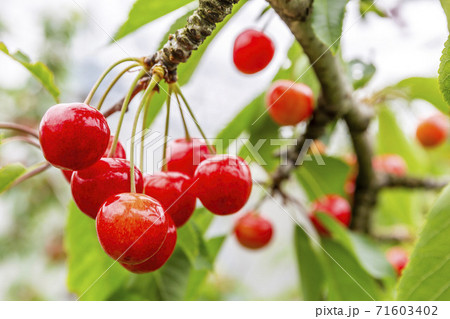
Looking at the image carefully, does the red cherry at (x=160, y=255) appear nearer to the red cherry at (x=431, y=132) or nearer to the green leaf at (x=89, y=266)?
the green leaf at (x=89, y=266)

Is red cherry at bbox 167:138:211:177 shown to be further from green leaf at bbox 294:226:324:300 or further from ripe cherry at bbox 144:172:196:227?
green leaf at bbox 294:226:324:300

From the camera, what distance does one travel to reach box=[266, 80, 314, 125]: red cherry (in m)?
1.02

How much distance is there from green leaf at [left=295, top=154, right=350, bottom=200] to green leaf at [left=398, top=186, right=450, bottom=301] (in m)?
0.56

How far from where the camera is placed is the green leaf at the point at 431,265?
645 mm

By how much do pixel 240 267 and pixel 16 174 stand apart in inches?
101

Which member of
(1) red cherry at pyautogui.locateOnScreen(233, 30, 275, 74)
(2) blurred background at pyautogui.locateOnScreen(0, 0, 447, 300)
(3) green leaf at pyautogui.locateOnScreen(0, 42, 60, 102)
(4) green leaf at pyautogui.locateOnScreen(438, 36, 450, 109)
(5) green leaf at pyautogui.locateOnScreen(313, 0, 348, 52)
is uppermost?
(5) green leaf at pyautogui.locateOnScreen(313, 0, 348, 52)

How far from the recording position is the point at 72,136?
21.2 inches

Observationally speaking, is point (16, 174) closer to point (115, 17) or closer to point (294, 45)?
point (115, 17)

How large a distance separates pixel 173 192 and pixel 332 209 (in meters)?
0.73

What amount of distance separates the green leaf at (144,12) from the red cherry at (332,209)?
0.69 m

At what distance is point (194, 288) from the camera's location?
1.05 metres

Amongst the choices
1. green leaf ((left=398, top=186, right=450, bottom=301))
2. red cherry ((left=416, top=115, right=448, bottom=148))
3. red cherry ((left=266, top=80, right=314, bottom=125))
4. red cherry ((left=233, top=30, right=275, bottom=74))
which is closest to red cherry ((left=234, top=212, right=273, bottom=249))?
red cherry ((left=266, top=80, right=314, bottom=125))

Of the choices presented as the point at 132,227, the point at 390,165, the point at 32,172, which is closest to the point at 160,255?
the point at 132,227
